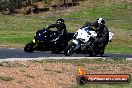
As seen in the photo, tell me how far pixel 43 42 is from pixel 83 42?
7.48 feet

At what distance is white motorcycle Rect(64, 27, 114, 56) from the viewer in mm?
21625

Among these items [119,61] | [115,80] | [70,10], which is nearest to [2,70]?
[115,80]

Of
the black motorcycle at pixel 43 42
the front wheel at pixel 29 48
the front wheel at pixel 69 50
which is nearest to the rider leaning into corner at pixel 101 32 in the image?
the front wheel at pixel 69 50

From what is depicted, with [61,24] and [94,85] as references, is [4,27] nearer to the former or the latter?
[61,24]

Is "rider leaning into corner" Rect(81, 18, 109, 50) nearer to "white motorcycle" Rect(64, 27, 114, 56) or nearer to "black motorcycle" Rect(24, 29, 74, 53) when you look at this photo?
"white motorcycle" Rect(64, 27, 114, 56)

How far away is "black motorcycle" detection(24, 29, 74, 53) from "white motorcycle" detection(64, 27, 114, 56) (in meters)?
1.34

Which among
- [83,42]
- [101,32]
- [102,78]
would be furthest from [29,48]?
[102,78]

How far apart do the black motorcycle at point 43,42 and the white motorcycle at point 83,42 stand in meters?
1.34

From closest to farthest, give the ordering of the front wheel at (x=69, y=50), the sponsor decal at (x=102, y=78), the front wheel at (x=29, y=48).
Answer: the sponsor decal at (x=102, y=78) → the front wheel at (x=69, y=50) → the front wheel at (x=29, y=48)

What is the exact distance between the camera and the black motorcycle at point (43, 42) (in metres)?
22.8

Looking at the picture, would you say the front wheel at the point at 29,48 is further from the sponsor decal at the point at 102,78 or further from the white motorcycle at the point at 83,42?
the sponsor decal at the point at 102,78

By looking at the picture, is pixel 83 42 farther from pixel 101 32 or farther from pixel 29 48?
pixel 29 48

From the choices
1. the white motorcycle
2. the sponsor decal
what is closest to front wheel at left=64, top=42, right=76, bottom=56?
the white motorcycle

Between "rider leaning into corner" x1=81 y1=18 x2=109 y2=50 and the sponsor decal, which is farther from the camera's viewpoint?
"rider leaning into corner" x1=81 y1=18 x2=109 y2=50
